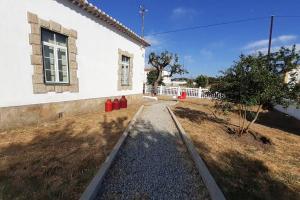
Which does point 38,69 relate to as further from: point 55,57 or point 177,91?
point 177,91

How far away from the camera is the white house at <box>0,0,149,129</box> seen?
5.39 metres

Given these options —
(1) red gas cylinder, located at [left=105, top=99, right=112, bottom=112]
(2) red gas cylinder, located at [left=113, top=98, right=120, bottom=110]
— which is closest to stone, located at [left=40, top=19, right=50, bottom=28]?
(1) red gas cylinder, located at [left=105, top=99, right=112, bottom=112]

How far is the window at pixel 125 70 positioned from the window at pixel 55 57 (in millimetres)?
4628

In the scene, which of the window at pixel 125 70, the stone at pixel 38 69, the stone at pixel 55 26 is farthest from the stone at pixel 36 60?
the window at pixel 125 70

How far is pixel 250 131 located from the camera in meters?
7.00

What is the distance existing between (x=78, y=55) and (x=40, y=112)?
2.87 metres

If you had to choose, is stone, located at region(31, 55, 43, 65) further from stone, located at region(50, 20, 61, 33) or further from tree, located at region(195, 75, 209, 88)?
tree, located at region(195, 75, 209, 88)

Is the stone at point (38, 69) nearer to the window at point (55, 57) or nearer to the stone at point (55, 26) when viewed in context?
the window at point (55, 57)

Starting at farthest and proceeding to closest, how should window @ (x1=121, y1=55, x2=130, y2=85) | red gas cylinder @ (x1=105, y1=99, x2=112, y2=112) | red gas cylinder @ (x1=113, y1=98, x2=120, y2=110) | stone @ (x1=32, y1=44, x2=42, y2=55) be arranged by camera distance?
window @ (x1=121, y1=55, x2=130, y2=85) → red gas cylinder @ (x1=113, y1=98, x2=120, y2=110) → red gas cylinder @ (x1=105, y1=99, x2=112, y2=112) → stone @ (x1=32, y1=44, x2=42, y2=55)

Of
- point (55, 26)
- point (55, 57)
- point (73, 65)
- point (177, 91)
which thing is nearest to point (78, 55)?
point (73, 65)

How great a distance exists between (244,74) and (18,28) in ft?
23.5

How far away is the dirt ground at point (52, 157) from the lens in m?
2.70

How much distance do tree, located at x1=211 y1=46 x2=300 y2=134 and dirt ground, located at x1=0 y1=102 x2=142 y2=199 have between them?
4.15 metres

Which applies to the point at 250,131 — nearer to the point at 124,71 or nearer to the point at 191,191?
the point at 191,191
